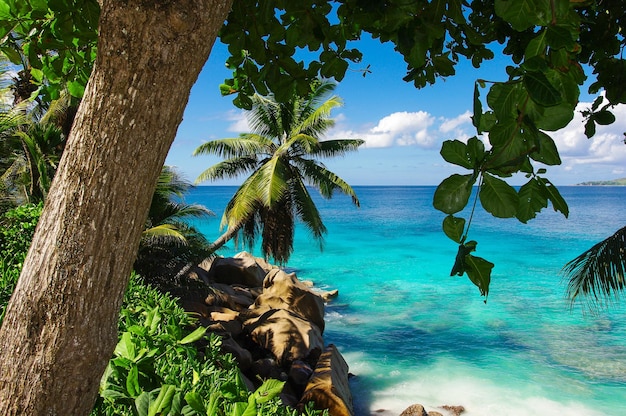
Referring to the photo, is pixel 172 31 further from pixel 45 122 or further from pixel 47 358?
pixel 45 122

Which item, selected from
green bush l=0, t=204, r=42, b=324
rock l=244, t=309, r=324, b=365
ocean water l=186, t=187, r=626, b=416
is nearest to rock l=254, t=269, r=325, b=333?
ocean water l=186, t=187, r=626, b=416

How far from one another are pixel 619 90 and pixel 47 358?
7.84ft

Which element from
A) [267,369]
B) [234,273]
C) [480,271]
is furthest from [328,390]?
[234,273]

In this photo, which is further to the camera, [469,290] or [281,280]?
[469,290]

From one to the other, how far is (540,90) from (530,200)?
233 mm

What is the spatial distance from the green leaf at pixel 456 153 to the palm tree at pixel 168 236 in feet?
32.3

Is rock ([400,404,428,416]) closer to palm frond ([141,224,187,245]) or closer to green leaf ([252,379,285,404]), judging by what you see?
palm frond ([141,224,187,245])

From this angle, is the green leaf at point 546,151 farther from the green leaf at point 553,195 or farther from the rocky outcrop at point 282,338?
the rocky outcrop at point 282,338

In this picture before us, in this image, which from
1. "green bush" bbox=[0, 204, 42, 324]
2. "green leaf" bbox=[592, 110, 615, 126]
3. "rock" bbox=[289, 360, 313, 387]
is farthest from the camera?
"rock" bbox=[289, 360, 313, 387]

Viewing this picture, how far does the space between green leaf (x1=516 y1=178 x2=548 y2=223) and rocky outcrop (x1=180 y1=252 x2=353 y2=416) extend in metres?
6.70

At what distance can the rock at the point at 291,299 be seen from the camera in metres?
13.8

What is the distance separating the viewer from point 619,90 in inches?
75.8

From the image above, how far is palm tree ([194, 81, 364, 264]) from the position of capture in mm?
16250

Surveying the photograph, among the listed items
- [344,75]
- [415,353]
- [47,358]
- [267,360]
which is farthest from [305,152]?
[47,358]
